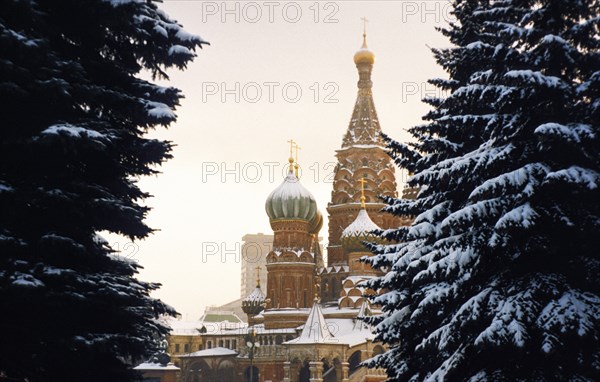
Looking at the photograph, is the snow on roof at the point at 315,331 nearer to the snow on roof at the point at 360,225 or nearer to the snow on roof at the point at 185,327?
the snow on roof at the point at 360,225

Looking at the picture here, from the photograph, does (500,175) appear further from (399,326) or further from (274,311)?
(274,311)

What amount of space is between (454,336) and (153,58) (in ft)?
21.1

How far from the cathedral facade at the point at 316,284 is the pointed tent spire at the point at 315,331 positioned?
72 millimetres

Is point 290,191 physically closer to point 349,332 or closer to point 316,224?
point 316,224

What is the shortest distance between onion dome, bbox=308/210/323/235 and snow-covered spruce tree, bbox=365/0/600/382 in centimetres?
4937

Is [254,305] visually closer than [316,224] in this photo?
No

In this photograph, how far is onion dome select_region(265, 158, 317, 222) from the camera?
57312 mm

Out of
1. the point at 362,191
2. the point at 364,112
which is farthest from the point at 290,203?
the point at 364,112

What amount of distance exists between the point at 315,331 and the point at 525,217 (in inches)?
1568

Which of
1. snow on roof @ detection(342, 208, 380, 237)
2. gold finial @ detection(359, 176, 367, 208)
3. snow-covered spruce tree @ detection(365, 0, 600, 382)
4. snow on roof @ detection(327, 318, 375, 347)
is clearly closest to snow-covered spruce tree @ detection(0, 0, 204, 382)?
snow-covered spruce tree @ detection(365, 0, 600, 382)

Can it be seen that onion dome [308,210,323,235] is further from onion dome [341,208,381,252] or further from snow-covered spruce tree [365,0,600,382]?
snow-covered spruce tree [365,0,600,382]

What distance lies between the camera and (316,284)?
174 feet

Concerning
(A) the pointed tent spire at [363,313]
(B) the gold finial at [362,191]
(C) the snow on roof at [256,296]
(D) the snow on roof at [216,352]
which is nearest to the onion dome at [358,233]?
(B) the gold finial at [362,191]

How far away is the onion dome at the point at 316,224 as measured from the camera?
5975 cm
